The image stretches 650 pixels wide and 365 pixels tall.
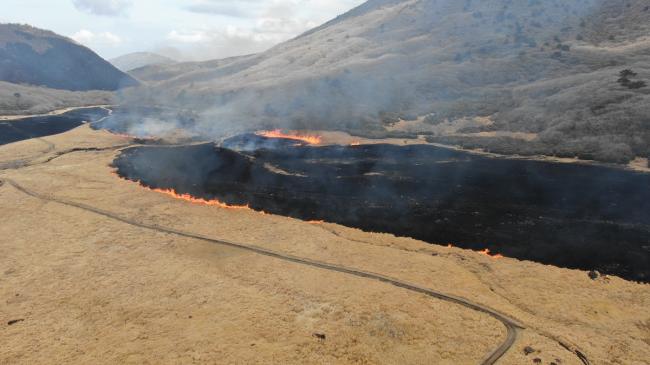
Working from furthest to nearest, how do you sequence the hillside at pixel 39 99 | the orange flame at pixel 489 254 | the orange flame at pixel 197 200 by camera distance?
the hillside at pixel 39 99 < the orange flame at pixel 197 200 < the orange flame at pixel 489 254

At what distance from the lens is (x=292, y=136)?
6134 cm

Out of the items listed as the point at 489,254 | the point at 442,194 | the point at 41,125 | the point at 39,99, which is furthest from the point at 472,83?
the point at 39,99

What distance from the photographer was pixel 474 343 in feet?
56.1

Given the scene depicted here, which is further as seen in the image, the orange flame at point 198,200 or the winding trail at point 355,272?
the orange flame at point 198,200

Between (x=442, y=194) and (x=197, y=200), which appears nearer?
(x=197, y=200)

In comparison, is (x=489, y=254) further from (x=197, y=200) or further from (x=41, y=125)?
(x=41, y=125)

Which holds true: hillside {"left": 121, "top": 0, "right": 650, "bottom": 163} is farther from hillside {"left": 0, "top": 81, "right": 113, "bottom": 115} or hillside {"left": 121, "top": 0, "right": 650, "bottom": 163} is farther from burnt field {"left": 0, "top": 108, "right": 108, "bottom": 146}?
burnt field {"left": 0, "top": 108, "right": 108, "bottom": 146}

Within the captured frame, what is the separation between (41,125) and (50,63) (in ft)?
219

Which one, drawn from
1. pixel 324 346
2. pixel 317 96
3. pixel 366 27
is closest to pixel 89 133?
pixel 317 96

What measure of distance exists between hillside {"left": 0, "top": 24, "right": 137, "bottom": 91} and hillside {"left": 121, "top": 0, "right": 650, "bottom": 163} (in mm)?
17640

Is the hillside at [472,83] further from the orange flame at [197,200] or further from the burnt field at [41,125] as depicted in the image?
the orange flame at [197,200]

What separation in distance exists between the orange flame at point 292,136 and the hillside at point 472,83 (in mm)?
5469

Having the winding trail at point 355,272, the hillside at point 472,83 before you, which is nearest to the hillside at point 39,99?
A: the hillside at point 472,83

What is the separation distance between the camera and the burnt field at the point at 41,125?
62.2m
